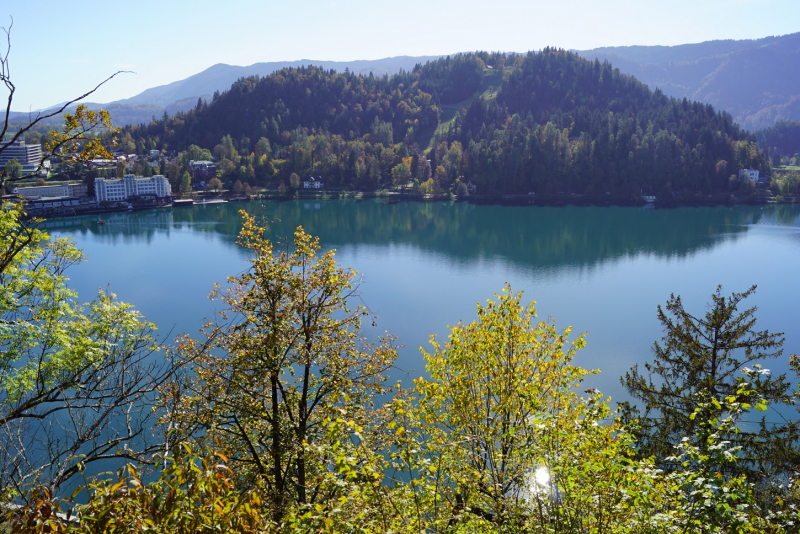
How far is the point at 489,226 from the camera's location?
5578cm

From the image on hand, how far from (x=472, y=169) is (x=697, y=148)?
1191 inches

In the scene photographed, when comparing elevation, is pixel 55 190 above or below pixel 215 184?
below

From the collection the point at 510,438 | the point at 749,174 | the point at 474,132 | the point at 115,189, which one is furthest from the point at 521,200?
the point at 510,438

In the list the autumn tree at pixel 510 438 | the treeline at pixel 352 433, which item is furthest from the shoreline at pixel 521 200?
the autumn tree at pixel 510 438

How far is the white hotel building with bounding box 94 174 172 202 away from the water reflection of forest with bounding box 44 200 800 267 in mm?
5217

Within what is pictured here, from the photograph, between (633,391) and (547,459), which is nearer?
(547,459)

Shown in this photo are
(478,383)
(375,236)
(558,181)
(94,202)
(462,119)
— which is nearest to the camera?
(478,383)

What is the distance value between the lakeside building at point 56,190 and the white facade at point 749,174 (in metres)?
84.0

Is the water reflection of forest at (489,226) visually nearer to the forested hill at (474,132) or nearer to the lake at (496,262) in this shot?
the lake at (496,262)

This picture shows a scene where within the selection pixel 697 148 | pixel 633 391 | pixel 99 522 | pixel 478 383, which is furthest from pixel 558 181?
pixel 99 522

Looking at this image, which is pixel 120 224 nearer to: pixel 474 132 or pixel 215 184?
pixel 215 184

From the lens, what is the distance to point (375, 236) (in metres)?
52.2

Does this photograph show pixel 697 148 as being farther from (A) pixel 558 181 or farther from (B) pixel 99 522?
(B) pixel 99 522

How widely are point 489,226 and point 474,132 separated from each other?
5418 cm
